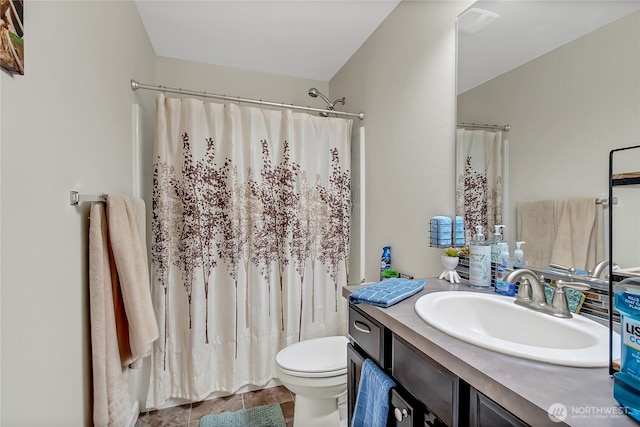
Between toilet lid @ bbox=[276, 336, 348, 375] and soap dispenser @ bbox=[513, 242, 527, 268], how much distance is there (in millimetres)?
945

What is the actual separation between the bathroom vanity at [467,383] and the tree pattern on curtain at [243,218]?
115cm

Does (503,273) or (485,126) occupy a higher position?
(485,126)

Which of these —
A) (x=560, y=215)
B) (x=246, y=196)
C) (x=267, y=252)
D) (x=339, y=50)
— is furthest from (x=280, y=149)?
(x=560, y=215)

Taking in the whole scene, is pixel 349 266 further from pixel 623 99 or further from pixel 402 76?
pixel 623 99

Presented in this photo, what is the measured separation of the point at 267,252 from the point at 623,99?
6.14 ft

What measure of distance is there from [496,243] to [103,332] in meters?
1.53

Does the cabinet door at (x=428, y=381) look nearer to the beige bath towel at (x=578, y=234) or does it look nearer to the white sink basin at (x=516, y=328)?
the white sink basin at (x=516, y=328)

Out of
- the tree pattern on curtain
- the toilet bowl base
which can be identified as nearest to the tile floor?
the toilet bowl base

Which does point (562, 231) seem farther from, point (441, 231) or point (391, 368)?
point (391, 368)

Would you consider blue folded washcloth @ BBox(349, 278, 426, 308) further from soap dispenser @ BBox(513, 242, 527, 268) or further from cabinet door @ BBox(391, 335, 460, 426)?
soap dispenser @ BBox(513, 242, 527, 268)

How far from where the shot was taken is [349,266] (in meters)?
2.42

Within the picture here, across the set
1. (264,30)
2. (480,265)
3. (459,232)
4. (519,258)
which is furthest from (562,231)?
(264,30)

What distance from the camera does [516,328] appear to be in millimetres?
966

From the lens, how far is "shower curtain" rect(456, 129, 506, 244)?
1.25m
